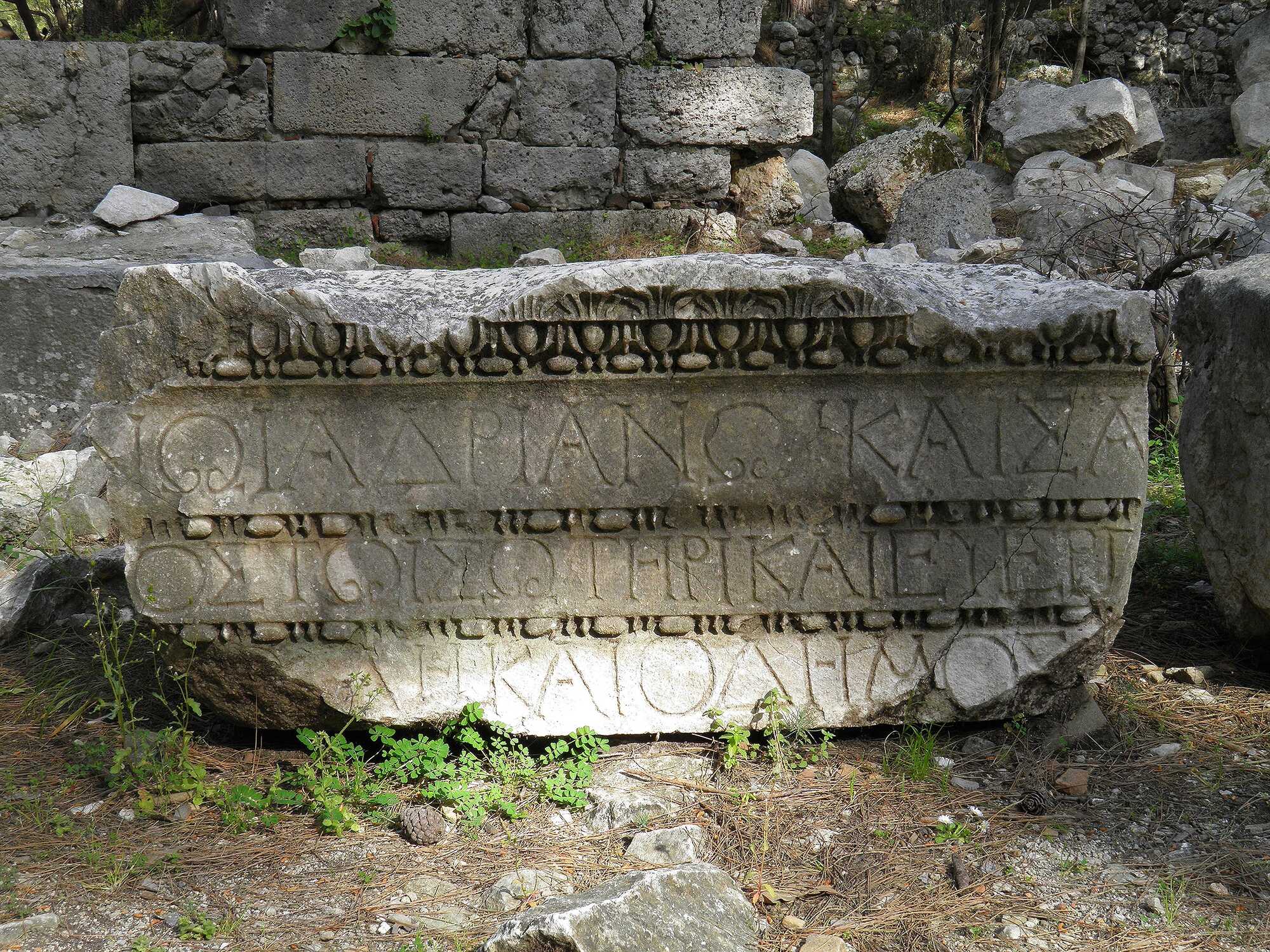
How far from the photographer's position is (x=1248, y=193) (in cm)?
806

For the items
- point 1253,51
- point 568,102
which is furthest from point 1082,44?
point 568,102

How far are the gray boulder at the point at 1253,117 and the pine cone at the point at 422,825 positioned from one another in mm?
9908

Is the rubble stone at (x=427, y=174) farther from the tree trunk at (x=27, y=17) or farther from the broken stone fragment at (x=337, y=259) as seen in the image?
the tree trunk at (x=27, y=17)

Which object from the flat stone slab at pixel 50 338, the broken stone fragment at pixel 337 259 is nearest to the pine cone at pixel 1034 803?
the flat stone slab at pixel 50 338

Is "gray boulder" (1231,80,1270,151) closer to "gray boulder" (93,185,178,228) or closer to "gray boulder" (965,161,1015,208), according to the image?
"gray boulder" (965,161,1015,208)

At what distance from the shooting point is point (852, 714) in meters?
2.93

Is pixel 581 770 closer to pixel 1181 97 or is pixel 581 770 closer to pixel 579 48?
pixel 579 48

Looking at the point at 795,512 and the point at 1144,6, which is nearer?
the point at 795,512

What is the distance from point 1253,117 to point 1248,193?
2.57 m

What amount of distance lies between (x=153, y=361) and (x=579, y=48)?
198 inches

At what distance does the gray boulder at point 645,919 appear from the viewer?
196 cm

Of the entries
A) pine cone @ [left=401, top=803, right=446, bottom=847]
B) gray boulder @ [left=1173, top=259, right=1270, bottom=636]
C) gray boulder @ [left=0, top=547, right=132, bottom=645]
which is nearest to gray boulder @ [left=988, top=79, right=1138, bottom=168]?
gray boulder @ [left=1173, top=259, right=1270, bottom=636]

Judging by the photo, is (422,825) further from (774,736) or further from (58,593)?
(58,593)

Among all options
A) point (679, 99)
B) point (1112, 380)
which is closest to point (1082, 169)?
point (679, 99)
